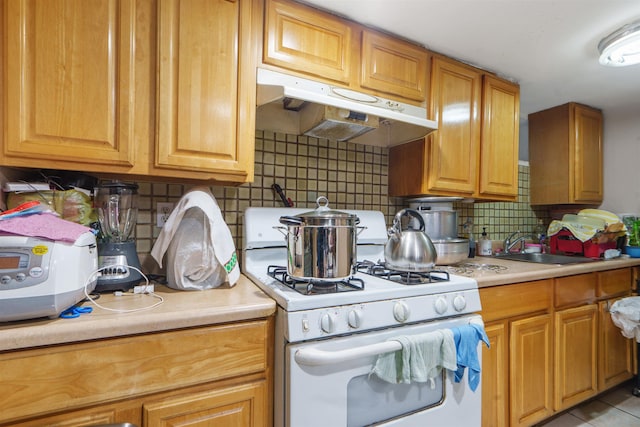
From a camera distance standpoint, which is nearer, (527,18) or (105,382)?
(105,382)

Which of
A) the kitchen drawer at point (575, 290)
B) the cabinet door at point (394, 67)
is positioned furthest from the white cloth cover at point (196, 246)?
the kitchen drawer at point (575, 290)

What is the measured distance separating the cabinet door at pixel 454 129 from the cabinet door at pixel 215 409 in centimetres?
130

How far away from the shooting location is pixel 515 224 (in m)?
2.53

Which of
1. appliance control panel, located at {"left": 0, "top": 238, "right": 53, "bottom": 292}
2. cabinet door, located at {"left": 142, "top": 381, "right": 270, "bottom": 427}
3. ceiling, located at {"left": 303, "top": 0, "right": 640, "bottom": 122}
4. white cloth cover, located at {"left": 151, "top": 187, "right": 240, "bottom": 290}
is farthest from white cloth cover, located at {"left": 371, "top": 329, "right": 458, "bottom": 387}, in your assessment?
ceiling, located at {"left": 303, "top": 0, "right": 640, "bottom": 122}

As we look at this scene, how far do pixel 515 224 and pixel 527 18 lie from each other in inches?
65.2

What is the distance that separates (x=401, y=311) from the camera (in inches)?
41.5

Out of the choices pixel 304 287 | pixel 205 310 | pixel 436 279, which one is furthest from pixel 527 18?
pixel 205 310

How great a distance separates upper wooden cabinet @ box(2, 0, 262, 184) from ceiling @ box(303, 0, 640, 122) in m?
0.52

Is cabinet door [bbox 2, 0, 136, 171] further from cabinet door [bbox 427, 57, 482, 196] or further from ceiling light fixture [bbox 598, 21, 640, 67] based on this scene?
ceiling light fixture [bbox 598, 21, 640, 67]

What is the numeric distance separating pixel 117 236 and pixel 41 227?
0.39 m

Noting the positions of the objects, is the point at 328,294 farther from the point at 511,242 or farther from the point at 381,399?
the point at 511,242

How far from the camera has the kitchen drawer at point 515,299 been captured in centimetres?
139

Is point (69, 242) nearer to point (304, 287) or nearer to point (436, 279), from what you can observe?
point (304, 287)

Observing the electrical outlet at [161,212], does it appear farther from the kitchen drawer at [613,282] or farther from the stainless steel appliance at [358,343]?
the kitchen drawer at [613,282]
